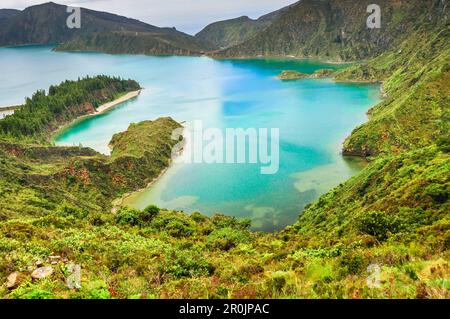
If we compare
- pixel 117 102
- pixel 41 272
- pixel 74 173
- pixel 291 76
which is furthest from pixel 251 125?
pixel 291 76

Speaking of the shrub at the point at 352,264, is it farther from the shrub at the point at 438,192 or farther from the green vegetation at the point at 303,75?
the green vegetation at the point at 303,75

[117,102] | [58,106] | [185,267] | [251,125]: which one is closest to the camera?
[185,267]

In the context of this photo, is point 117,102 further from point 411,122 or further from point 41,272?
point 41,272

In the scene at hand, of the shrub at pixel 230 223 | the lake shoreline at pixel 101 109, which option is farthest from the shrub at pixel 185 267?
the lake shoreline at pixel 101 109
